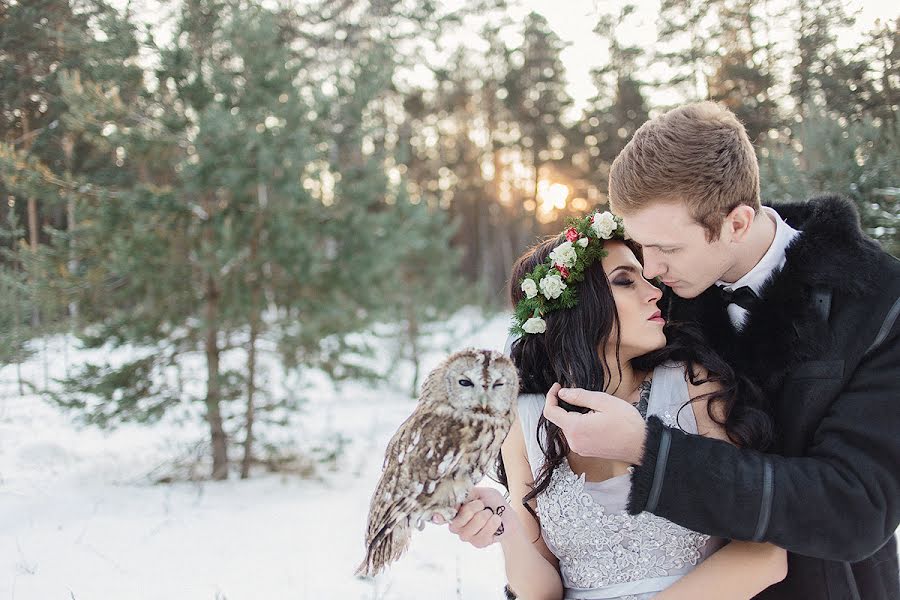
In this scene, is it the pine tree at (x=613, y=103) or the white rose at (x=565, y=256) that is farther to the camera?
the pine tree at (x=613, y=103)

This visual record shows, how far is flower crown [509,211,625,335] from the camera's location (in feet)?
5.87

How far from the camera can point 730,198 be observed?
156cm

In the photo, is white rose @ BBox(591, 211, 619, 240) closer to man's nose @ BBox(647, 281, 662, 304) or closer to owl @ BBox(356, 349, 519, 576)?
man's nose @ BBox(647, 281, 662, 304)

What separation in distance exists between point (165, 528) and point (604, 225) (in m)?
3.27

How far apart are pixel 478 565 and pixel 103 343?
300 cm

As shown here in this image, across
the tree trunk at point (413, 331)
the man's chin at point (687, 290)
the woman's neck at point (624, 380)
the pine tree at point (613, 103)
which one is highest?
the pine tree at point (613, 103)

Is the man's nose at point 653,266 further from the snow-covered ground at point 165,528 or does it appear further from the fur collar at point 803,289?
the snow-covered ground at point 165,528

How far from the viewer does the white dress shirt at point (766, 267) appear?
1641 millimetres

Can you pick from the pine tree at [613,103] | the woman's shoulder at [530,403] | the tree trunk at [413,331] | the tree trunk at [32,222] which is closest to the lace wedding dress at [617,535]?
the woman's shoulder at [530,403]

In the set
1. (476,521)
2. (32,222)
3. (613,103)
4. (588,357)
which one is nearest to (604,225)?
(588,357)

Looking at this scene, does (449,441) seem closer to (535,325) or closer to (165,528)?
(535,325)

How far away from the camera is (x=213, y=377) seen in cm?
509

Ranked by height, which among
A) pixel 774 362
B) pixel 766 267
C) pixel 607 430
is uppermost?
pixel 766 267

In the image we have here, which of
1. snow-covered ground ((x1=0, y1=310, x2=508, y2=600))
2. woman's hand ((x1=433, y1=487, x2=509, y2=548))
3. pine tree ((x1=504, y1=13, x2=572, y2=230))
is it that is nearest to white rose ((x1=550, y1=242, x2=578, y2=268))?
woman's hand ((x1=433, y1=487, x2=509, y2=548))
